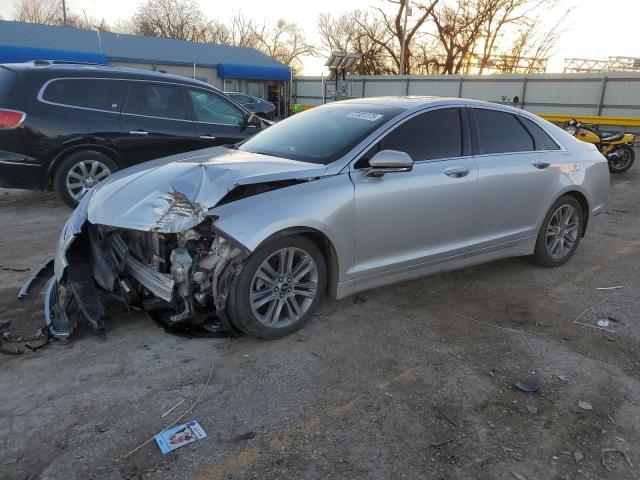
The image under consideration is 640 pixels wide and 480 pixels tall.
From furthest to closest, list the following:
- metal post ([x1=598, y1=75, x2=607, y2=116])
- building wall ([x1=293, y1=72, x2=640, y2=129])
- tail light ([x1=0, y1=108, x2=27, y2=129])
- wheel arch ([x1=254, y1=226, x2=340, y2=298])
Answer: metal post ([x1=598, y1=75, x2=607, y2=116]) < building wall ([x1=293, y1=72, x2=640, y2=129]) < tail light ([x1=0, y1=108, x2=27, y2=129]) < wheel arch ([x1=254, y1=226, x2=340, y2=298])

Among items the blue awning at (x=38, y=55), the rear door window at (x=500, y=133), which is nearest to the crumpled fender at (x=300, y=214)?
the rear door window at (x=500, y=133)

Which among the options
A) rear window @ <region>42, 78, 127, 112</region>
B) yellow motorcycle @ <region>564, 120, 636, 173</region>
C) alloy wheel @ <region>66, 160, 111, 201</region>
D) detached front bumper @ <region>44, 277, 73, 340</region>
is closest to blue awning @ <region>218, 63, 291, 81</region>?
yellow motorcycle @ <region>564, 120, 636, 173</region>

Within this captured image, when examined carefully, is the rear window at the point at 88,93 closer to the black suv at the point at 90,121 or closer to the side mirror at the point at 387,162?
the black suv at the point at 90,121

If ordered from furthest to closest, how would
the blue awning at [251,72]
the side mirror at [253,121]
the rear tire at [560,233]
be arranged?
1. the blue awning at [251,72]
2. the side mirror at [253,121]
3. the rear tire at [560,233]

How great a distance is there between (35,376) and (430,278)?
335 cm

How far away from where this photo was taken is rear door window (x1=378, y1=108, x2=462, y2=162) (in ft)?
13.2

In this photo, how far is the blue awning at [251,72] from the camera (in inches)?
1203

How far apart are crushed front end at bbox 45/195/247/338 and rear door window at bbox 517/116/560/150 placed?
3.30 metres

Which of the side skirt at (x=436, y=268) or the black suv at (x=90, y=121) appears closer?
the side skirt at (x=436, y=268)

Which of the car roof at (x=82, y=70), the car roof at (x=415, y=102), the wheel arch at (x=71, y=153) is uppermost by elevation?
the car roof at (x=82, y=70)

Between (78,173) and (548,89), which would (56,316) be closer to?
(78,173)

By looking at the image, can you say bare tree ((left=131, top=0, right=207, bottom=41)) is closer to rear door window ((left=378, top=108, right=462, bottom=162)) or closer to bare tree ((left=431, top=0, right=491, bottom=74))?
bare tree ((left=431, top=0, right=491, bottom=74))

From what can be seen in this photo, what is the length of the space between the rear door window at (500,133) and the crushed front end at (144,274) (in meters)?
2.58

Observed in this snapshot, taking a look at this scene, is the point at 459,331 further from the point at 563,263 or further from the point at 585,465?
the point at 563,263
